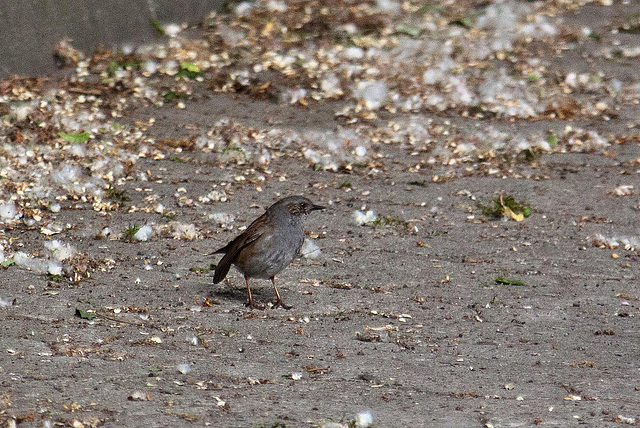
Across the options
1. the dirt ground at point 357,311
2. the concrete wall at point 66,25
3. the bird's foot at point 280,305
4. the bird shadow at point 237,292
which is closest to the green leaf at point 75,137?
the dirt ground at point 357,311

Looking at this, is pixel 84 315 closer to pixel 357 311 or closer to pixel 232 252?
pixel 232 252

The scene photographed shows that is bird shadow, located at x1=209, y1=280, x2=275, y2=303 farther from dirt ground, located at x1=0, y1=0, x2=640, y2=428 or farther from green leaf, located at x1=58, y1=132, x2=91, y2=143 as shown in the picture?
green leaf, located at x1=58, y1=132, x2=91, y2=143

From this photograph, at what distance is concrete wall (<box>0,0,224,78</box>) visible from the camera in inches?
353

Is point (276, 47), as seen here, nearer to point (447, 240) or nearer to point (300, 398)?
point (447, 240)

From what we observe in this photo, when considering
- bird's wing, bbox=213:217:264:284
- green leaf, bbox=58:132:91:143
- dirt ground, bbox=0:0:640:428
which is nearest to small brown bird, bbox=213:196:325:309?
bird's wing, bbox=213:217:264:284

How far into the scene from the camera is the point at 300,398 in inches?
175

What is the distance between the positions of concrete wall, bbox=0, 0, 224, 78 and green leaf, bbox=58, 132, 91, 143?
1.25 meters

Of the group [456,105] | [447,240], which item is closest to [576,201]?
[447,240]

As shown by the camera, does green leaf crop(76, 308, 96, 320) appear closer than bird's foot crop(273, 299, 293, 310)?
Yes

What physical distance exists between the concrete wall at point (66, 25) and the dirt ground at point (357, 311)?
1646 mm

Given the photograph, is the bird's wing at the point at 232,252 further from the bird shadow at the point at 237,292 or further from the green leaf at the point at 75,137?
the green leaf at the point at 75,137

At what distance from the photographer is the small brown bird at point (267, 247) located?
5.73 m

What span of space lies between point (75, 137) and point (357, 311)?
148 inches

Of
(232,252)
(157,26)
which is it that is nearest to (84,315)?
(232,252)
